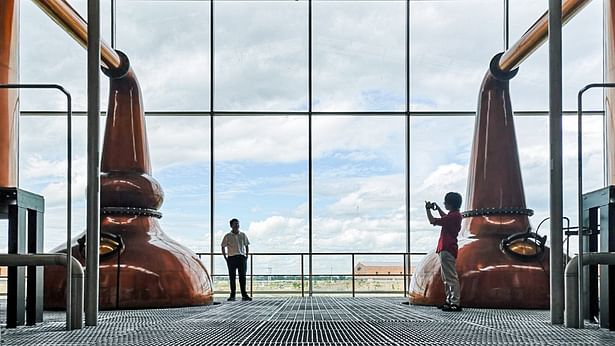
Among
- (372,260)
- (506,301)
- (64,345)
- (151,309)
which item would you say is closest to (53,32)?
(372,260)

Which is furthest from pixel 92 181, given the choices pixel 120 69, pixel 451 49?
pixel 451 49

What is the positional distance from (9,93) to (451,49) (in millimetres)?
10090

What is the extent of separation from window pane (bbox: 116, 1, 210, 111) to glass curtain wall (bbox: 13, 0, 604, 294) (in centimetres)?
3

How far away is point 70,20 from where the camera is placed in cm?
872

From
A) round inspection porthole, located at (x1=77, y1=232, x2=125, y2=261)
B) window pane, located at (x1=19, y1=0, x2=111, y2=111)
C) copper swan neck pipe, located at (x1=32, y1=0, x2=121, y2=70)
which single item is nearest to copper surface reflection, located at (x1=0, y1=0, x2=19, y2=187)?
copper swan neck pipe, located at (x1=32, y1=0, x2=121, y2=70)

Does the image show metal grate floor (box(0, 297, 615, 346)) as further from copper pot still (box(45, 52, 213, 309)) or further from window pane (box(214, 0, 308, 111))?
window pane (box(214, 0, 308, 111))

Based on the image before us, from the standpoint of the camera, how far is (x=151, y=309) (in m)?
9.14

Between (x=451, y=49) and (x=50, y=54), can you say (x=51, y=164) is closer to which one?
(x=50, y=54)

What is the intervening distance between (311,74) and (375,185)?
93.6 inches

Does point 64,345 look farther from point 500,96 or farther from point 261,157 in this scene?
point 261,157

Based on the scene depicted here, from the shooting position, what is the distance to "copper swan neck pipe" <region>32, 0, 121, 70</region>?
831 cm

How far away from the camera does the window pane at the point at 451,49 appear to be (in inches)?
596

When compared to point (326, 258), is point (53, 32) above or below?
above

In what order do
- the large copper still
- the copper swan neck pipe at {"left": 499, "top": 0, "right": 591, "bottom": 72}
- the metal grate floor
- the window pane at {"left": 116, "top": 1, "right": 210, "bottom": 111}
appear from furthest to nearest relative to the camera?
the window pane at {"left": 116, "top": 1, "right": 210, "bottom": 111} → the large copper still → the copper swan neck pipe at {"left": 499, "top": 0, "right": 591, "bottom": 72} → the metal grate floor
